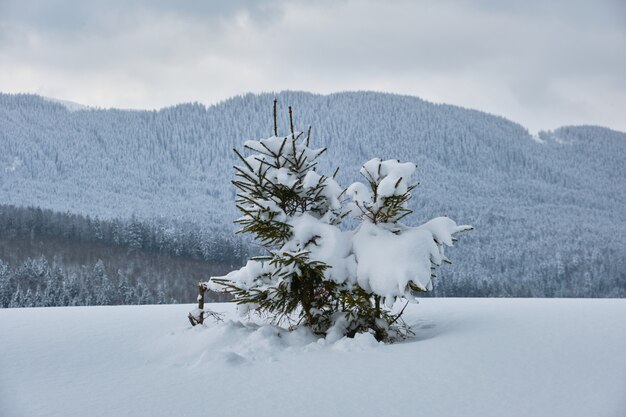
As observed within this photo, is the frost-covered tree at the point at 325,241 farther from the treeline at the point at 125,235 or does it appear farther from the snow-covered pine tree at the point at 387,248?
the treeline at the point at 125,235

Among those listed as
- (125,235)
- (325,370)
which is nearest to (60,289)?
(125,235)

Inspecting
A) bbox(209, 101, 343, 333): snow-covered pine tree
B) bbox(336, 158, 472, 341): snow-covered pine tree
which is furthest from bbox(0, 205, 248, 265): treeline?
bbox(336, 158, 472, 341): snow-covered pine tree

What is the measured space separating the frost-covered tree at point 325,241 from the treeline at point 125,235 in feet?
298

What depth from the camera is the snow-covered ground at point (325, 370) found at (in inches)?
212

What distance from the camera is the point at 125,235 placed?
105 metres

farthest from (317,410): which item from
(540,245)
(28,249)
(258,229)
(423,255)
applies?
(540,245)

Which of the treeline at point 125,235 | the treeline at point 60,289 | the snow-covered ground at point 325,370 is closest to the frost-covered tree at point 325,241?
the snow-covered ground at point 325,370

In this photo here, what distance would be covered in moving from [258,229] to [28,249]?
105624 millimetres

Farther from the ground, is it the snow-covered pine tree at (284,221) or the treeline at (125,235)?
the snow-covered pine tree at (284,221)

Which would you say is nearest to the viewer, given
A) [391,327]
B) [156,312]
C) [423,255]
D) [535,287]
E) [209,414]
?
[209,414]

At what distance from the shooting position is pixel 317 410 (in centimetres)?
531

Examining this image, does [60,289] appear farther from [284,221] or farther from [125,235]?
[284,221]

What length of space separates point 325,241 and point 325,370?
9.08 feet

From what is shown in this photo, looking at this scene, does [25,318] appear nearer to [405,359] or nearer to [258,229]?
[258,229]
